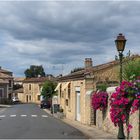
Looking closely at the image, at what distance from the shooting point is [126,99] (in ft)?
51.5

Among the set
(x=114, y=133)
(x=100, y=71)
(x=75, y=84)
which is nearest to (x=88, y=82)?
(x=100, y=71)

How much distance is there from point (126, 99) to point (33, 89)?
113253mm

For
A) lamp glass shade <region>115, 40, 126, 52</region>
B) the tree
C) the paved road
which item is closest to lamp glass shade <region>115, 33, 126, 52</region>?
lamp glass shade <region>115, 40, 126, 52</region>

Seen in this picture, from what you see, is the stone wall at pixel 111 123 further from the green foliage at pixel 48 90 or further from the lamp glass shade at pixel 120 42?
the green foliage at pixel 48 90

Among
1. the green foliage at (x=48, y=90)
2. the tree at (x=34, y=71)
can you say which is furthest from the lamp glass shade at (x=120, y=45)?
the tree at (x=34, y=71)

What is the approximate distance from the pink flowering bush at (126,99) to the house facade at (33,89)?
356 feet

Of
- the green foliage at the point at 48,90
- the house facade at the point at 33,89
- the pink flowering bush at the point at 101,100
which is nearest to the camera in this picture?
the pink flowering bush at the point at 101,100

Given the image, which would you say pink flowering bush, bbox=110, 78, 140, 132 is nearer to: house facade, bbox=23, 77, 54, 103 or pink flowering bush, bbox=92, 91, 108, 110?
pink flowering bush, bbox=92, 91, 108, 110

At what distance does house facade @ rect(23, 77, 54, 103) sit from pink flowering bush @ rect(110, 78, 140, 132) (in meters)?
108

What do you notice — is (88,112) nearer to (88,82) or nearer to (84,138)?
(88,82)

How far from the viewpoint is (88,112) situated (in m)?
31.8

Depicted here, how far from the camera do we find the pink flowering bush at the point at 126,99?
Result: 15.2 metres

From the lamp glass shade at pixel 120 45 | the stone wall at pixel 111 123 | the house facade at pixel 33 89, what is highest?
the house facade at pixel 33 89

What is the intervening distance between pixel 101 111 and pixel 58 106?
24530 mm
